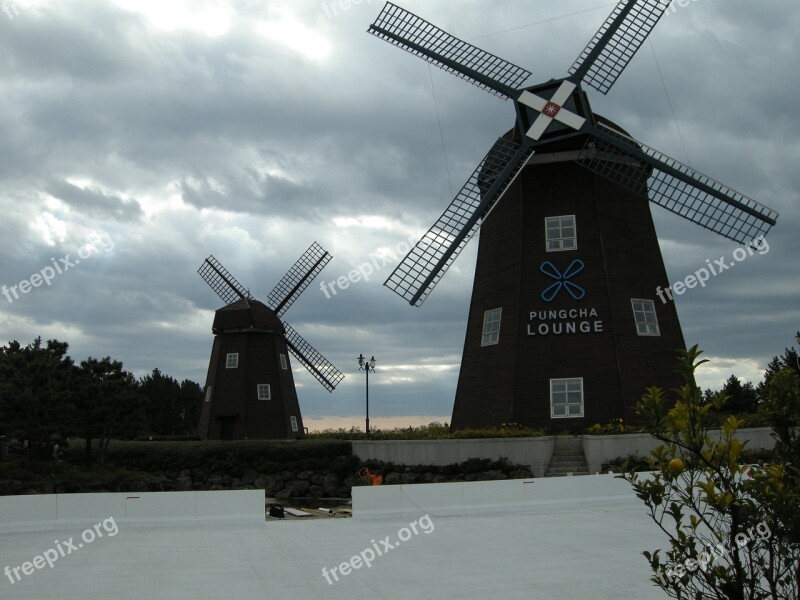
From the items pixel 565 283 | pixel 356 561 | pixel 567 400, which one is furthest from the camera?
pixel 565 283

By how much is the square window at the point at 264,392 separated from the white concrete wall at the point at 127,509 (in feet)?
88.8

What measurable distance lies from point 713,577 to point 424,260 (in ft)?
72.6

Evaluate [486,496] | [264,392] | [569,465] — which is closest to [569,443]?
[569,465]

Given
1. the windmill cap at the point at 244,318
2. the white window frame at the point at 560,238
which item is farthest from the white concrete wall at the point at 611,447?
the windmill cap at the point at 244,318

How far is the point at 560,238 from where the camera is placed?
90.2 ft

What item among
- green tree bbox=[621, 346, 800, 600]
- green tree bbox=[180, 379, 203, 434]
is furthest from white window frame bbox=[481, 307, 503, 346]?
green tree bbox=[180, 379, 203, 434]

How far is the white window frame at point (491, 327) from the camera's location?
90.6 feet

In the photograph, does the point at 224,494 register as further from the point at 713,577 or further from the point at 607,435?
the point at 713,577

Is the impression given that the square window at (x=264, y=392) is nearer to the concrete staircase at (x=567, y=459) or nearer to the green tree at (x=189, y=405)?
the concrete staircase at (x=567, y=459)

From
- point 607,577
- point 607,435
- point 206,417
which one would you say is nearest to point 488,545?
point 607,577

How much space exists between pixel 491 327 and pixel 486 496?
32.7 feet

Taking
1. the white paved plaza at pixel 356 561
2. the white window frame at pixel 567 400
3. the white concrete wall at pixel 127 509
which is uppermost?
the white window frame at pixel 567 400

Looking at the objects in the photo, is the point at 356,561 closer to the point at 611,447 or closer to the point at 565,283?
the point at 611,447

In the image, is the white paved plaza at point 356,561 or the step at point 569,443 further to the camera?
the step at point 569,443
